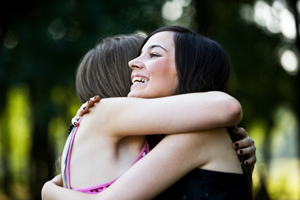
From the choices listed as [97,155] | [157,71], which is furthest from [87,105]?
[157,71]

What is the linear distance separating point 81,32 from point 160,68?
4579 millimetres

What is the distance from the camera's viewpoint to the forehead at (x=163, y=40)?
8.04ft

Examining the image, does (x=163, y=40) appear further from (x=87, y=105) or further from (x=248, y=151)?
(x=248, y=151)

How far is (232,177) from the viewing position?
2.10 m

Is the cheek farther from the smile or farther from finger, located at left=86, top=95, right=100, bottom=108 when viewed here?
finger, located at left=86, top=95, right=100, bottom=108

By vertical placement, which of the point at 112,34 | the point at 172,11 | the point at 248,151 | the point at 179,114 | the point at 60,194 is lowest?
the point at 60,194

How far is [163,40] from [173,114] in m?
0.67

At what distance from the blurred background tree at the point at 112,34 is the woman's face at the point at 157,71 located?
3596 mm

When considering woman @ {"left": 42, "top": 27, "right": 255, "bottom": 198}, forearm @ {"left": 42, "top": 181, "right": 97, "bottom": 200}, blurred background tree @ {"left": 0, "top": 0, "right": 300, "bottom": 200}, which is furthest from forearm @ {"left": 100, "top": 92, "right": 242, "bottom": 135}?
blurred background tree @ {"left": 0, "top": 0, "right": 300, "bottom": 200}

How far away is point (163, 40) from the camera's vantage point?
2.47 meters

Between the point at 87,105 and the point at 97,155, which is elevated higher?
the point at 87,105

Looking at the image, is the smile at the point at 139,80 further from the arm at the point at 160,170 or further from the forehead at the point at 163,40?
the arm at the point at 160,170

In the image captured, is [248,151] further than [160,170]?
Yes

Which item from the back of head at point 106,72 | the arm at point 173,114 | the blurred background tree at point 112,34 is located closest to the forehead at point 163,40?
the back of head at point 106,72
